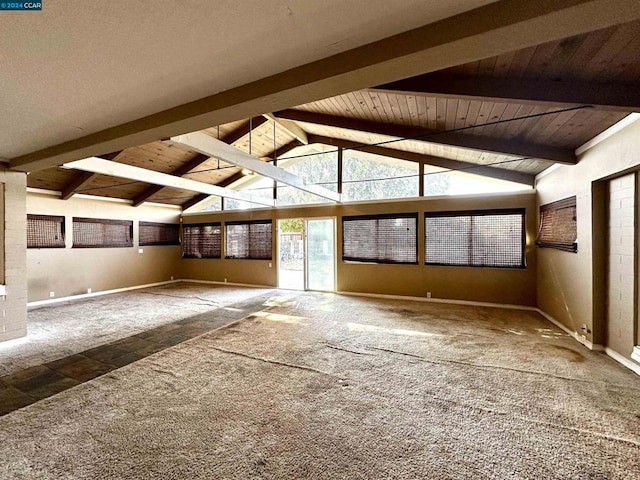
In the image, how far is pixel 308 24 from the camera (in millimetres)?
1402

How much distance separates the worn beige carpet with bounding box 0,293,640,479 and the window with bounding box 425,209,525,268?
2.18m

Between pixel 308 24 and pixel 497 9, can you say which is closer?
pixel 497 9

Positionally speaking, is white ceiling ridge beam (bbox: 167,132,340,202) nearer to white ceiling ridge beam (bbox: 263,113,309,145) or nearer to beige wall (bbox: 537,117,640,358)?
white ceiling ridge beam (bbox: 263,113,309,145)

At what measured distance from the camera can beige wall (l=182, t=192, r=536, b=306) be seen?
5.51 m

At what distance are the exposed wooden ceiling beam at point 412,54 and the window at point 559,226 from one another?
12.1ft

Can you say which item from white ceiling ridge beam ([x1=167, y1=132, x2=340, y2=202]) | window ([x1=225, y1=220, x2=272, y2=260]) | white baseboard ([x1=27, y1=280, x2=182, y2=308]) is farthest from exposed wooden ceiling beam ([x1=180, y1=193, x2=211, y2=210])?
white ceiling ridge beam ([x1=167, y1=132, x2=340, y2=202])

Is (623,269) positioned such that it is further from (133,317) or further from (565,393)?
(133,317)

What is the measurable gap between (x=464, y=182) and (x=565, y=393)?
14.1 feet

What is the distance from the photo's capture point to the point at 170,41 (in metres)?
1.52

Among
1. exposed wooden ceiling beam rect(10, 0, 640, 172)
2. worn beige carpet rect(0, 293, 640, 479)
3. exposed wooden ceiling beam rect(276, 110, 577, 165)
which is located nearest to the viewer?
exposed wooden ceiling beam rect(10, 0, 640, 172)

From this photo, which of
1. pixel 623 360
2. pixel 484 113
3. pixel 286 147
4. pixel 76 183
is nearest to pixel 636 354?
pixel 623 360

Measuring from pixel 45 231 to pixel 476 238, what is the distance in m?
9.51

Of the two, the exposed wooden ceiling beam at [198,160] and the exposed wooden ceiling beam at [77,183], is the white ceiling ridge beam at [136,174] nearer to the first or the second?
the exposed wooden ceiling beam at [198,160]

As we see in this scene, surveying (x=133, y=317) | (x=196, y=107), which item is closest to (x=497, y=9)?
(x=196, y=107)
